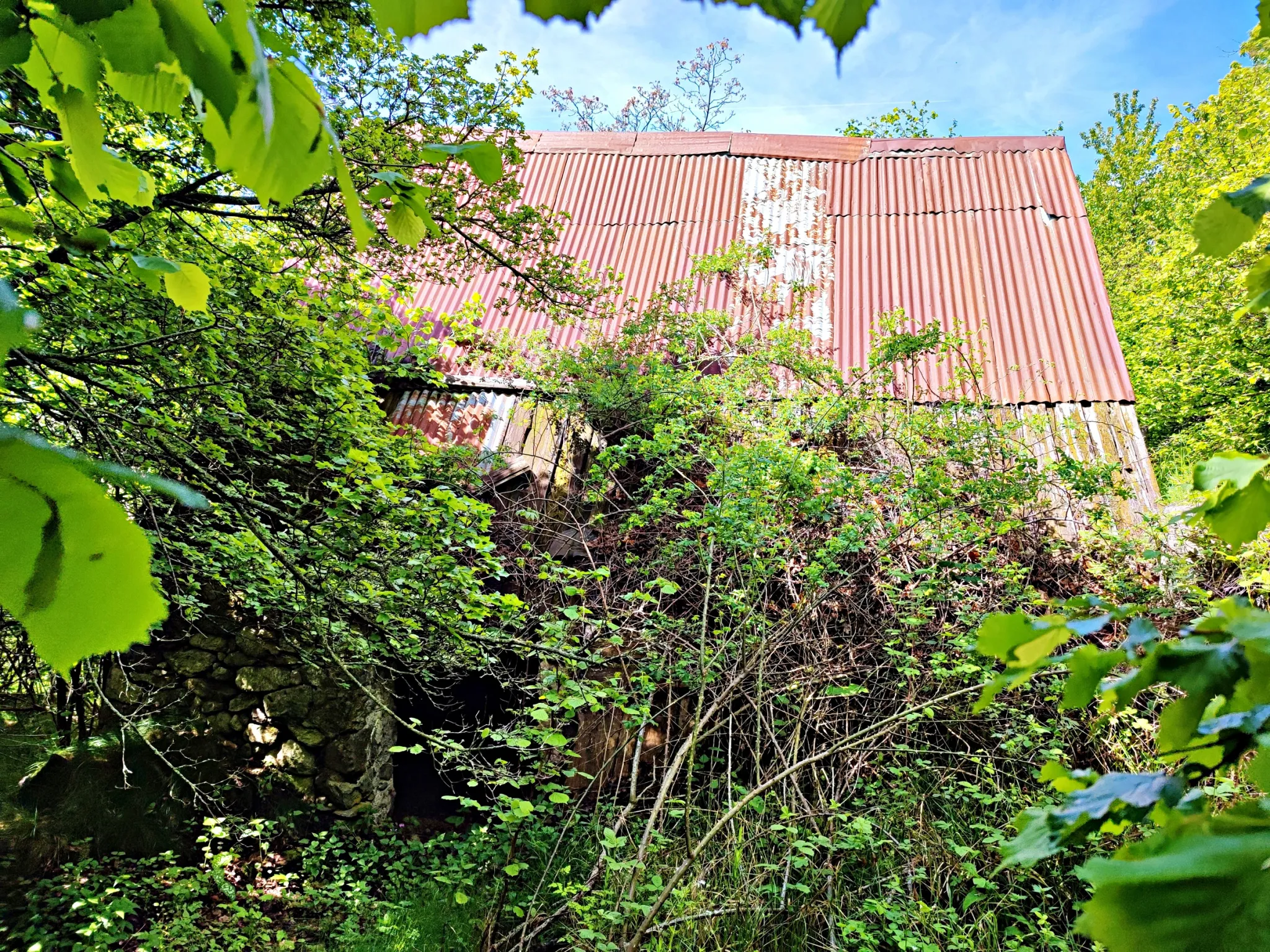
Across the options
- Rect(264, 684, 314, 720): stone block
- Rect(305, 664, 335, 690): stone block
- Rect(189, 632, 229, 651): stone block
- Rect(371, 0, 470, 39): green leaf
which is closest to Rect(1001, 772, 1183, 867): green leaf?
Rect(371, 0, 470, 39): green leaf

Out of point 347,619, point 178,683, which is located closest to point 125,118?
point 347,619

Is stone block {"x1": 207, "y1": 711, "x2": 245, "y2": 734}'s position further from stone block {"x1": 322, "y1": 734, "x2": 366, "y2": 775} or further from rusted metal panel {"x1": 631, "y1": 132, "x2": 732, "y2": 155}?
rusted metal panel {"x1": 631, "y1": 132, "x2": 732, "y2": 155}

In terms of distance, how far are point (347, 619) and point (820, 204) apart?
774 cm

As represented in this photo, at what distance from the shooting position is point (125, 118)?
3.13 meters

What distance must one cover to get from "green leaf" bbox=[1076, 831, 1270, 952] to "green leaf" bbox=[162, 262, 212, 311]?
111cm

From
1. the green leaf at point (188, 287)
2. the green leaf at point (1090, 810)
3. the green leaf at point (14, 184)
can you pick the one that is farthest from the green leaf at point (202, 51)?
the green leaf at point (1090, 810)

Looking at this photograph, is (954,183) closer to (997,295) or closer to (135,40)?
(997,295)

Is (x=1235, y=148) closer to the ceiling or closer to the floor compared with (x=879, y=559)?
closer to the ceiling

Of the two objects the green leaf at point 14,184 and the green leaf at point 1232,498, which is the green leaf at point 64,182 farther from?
the green leaf at point 1232,498

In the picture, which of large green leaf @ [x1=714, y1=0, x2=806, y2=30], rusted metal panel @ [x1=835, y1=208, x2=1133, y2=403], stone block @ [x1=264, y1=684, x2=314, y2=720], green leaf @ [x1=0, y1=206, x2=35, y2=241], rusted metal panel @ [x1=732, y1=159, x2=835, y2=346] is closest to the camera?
large green leaf @ [x1=714, y1=0, x2=806, y2=30]

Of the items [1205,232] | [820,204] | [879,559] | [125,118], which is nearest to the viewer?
[1205,232]

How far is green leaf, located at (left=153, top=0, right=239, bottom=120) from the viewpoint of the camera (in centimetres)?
51

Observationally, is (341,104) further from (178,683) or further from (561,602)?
(178,683)

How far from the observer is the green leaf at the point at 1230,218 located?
74 centimetres
